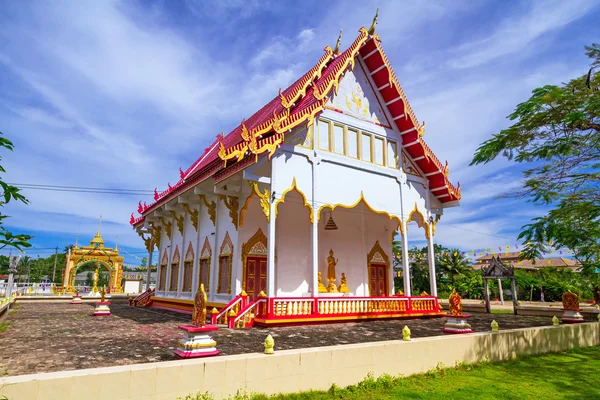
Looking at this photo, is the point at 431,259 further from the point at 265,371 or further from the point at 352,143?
the point at 265,371

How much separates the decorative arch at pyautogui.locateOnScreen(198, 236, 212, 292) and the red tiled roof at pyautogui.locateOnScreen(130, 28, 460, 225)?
2203 mm

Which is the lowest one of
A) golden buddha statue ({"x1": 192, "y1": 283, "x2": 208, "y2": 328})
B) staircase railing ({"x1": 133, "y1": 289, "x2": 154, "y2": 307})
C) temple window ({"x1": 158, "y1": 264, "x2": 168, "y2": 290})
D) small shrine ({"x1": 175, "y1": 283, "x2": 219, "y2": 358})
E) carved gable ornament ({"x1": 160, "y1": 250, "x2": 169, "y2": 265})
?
staircase railing ({"x1": 133, "y1": 289, "x2": 154, "y2": 307})

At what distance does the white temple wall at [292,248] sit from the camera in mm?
11484

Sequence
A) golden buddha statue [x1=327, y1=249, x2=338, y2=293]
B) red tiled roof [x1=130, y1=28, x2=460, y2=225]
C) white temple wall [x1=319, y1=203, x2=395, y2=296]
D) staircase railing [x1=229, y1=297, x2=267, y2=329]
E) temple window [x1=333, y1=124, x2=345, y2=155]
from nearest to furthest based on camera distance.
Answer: staircase railing [x1=229, y1=297, x2=267, y2=329] → red tiled roof [x1=130, y1=28, x2=460, y2=225] → temple window [x1=333, y1=124, x2=345, y2=155] → golden buddha statue [x1=327, y1=249, x2=338, y2=293] → white temple wall [x1=319, y1=203, x2=395, y2=296]

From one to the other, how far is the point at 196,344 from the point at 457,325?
5.39 metres

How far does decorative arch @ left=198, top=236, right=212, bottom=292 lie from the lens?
12825 mm

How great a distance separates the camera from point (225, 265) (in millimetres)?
11898

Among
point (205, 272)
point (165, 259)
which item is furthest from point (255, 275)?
point (165, 259)

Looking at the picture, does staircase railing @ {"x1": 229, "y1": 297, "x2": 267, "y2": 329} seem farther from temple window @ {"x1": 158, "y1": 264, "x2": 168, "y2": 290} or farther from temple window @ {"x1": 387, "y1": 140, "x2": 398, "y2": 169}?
temple window @ {"x1": 158, "y1": 264, "x2": 168, "y2": 290}

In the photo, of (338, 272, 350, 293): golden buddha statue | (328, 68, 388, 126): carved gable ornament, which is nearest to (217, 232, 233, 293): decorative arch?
(338, 272, 350, 293): golden buddha statue

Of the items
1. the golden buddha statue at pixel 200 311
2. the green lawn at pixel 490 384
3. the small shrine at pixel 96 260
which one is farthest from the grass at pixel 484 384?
the small shrine at pixel 96 260

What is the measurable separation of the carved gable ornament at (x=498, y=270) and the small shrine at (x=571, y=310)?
3617 mm

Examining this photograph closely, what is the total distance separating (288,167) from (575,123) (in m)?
6.27

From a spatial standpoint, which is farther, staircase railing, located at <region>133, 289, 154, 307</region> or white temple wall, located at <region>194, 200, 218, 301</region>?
staircase railing, located at <region>133, 289, 154, 307</region>
